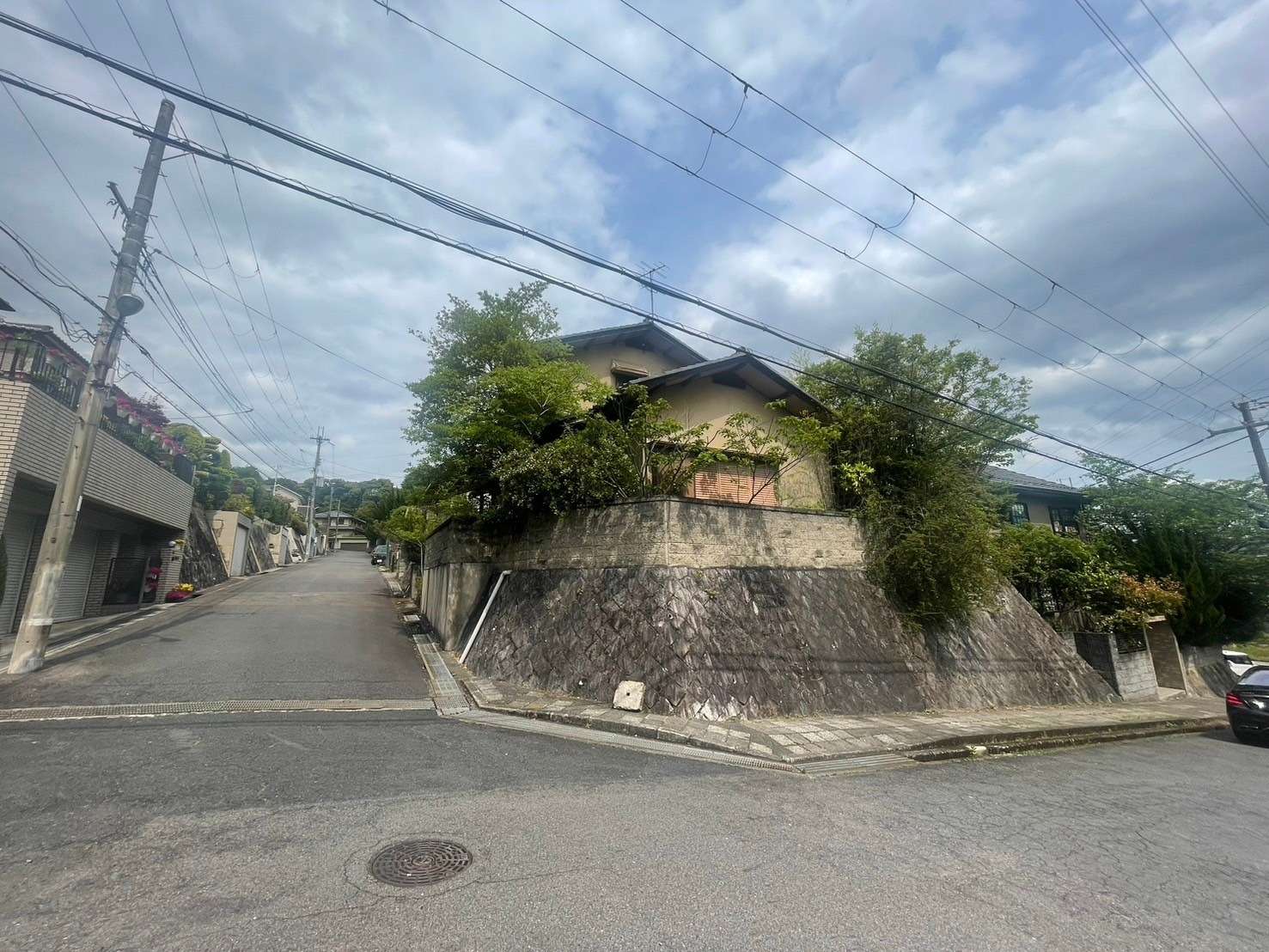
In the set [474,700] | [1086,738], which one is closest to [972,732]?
[1086,738]

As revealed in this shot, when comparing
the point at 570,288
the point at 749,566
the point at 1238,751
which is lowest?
the point at 1238,751

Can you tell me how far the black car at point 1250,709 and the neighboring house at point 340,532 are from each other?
78.1 metres

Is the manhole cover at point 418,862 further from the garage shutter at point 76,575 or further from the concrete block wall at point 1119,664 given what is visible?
the concrete block wall at point 1119,664

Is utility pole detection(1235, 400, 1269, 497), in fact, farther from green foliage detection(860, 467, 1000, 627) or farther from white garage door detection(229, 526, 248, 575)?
white garage door detection(229, 526, 248, 575)

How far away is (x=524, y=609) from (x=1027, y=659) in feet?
39.2

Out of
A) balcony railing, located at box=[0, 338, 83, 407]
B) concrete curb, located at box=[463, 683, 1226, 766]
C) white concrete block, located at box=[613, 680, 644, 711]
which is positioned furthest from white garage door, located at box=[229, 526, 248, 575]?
white concrete block, located at box=[613, 680, 644, 711]

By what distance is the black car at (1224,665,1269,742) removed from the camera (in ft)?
35.0

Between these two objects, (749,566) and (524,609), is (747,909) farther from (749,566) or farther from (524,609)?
(524,609)

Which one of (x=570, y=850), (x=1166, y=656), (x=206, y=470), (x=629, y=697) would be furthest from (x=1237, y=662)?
(x=206, y=470)

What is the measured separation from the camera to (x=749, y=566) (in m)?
10.9

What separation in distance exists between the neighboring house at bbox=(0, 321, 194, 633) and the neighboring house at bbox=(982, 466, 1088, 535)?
1211 inches

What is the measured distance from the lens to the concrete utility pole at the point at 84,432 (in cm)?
866

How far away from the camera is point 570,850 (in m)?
3.95

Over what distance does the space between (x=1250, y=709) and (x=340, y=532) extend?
302ft
